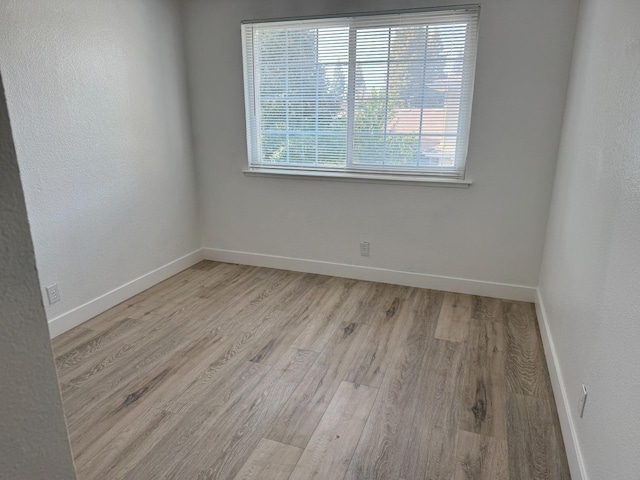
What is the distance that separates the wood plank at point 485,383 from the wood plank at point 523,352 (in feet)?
0.15

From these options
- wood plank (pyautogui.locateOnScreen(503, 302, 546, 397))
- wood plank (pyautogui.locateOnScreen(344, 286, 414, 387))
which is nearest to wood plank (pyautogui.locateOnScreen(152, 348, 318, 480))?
wood plank (pyautogui.locateOnScreen(344, 286, 414, 387))

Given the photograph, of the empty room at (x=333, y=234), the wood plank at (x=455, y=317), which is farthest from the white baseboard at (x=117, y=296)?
the wood plank at (x=455, y=317)

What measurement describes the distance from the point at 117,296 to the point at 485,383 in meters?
2.63

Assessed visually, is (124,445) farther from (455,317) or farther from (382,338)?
(455,317)

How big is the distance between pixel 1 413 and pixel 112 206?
9.07 ft

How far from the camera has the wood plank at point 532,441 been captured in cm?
168

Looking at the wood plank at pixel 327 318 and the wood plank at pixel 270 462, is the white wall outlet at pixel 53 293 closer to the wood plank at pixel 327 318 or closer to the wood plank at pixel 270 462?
the wood plank at pixel 327 318

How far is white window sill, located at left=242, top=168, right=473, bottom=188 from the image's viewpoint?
10.4ft

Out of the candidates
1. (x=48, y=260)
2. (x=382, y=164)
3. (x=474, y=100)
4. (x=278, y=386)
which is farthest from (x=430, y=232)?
(x=48, y=260)

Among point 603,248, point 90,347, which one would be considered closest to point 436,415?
point 603,248

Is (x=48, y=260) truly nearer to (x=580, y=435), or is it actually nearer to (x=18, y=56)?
(x=18, y=56)

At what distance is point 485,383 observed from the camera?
223cm

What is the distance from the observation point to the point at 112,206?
307 centimetres

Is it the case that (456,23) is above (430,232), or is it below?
above
